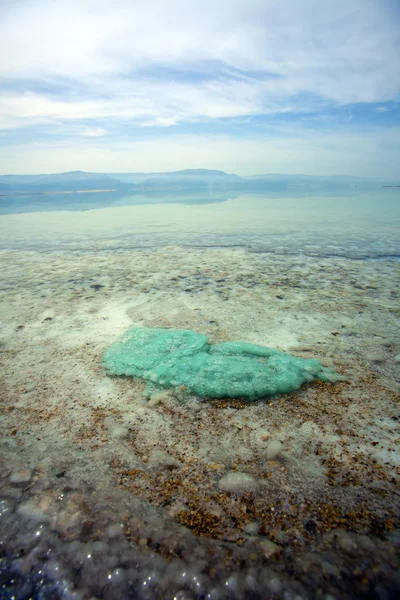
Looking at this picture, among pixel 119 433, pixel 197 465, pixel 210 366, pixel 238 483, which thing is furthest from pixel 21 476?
pixel 210 366

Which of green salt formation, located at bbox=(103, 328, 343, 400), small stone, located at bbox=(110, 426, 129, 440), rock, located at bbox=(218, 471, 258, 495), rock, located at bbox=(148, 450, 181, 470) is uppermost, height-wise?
green salt formation, located at bbox=(103, 328, 343, 400)

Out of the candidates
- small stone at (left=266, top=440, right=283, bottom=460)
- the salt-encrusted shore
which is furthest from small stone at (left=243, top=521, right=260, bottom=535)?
small stone at (left=266, top=440, right=283, bottom=460)

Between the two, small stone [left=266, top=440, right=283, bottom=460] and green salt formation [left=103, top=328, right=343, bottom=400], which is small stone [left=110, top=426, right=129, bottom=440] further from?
small stone [left=266, top=440, right=283, bottom=460]

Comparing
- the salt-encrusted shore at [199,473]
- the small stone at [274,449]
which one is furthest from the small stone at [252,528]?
the small stone at [274,449]

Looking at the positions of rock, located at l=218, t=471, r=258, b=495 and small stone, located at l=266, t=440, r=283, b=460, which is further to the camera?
small stone, located at l=266, t=440, r=283, b=460

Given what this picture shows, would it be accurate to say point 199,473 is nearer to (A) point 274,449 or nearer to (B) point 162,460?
(B) point 162,460

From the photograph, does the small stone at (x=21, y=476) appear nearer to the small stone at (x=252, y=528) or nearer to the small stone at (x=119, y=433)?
the small stone at (x=119, y=433)

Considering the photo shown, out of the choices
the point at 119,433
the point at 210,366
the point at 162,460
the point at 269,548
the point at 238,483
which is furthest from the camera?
the point at 210,366
